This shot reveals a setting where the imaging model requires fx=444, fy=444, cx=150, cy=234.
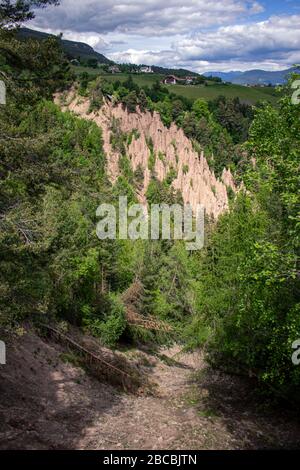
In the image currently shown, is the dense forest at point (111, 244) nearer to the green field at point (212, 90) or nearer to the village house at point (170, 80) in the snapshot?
the green field at point (212, 90)

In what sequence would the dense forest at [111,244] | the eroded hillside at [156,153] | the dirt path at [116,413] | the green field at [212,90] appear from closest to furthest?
the dense forest at [111,244]
the dirt path at [116,413]
the eroded hillside at [156,153]
the green field at [212,90]

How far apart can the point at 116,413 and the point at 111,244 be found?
15614 millimetres

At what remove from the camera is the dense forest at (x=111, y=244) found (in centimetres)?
945

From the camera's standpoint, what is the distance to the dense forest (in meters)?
9.45

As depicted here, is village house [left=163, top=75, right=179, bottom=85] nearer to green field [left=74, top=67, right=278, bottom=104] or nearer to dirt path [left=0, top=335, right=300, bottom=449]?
green field [left=74, top=67, right=278, bottom=104]

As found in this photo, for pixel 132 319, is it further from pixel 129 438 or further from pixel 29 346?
pixel 129 438

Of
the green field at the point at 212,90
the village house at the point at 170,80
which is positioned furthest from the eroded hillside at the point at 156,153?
the village house at the point at 170,80

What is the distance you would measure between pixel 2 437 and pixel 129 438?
3.35m

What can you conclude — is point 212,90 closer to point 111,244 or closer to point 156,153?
point 156,153

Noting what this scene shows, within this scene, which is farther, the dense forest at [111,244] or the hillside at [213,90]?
the hillside at [213,90]

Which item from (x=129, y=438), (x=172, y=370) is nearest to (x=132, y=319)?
(x=172, y=370)

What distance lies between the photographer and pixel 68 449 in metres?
11.0

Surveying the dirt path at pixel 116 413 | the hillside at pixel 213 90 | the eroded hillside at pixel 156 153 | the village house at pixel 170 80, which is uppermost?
the village house at pixel 170 80

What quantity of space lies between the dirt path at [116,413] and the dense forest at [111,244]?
4.15ft
